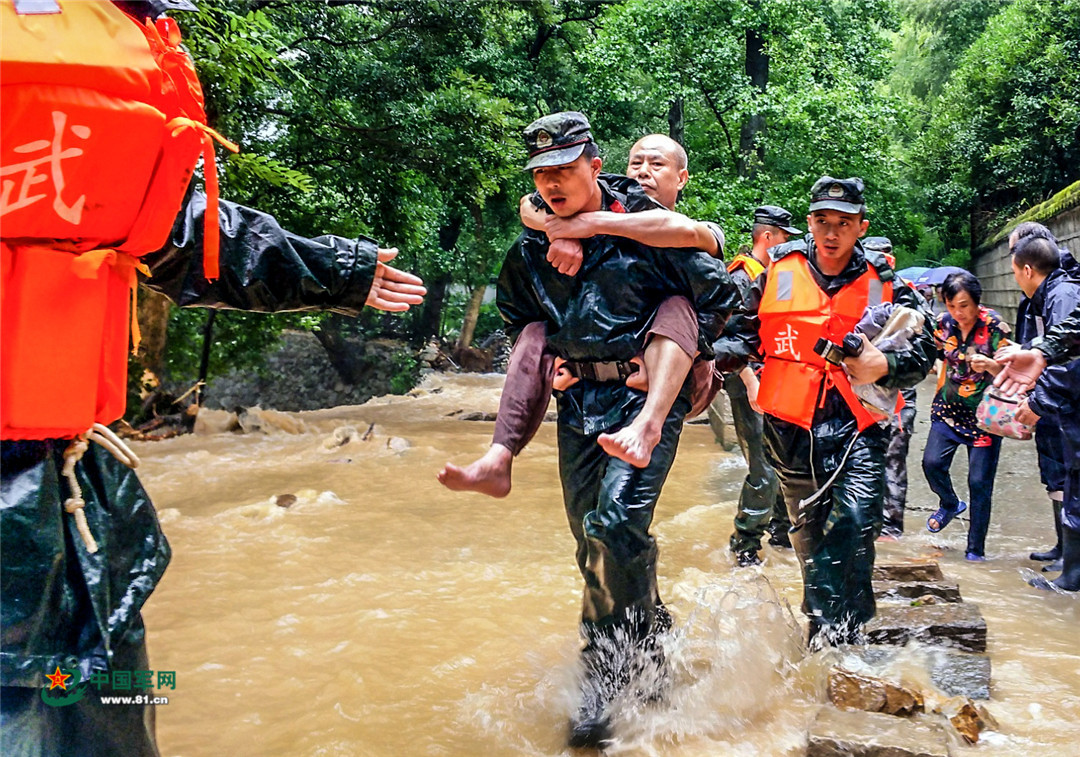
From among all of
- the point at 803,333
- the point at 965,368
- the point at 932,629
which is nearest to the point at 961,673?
the point at 932,629

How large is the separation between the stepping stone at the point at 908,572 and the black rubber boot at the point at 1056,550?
4.71 feet

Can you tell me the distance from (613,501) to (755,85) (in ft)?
47.5

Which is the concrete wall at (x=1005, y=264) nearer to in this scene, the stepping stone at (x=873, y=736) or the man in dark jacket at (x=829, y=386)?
the man in dark jacket at (x=829, y=386)

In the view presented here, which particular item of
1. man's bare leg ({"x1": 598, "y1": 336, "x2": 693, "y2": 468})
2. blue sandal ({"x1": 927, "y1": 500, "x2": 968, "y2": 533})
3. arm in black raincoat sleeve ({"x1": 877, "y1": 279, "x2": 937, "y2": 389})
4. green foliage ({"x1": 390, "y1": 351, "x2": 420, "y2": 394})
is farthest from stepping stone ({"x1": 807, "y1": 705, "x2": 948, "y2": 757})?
green foliage ({"x1": 390, "y1": 351, "x2": 420, "y2": 394})

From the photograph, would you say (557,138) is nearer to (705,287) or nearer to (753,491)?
(705,287)

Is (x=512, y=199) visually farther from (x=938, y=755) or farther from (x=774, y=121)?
(x=938, y=755)

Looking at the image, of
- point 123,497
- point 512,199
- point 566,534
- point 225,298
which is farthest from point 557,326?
point 512,199

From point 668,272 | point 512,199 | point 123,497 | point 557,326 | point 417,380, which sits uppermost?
point 512,199

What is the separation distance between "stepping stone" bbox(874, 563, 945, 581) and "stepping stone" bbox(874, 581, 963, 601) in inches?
5.1

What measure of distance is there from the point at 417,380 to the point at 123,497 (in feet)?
64.3

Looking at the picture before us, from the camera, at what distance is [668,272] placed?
3486 mm

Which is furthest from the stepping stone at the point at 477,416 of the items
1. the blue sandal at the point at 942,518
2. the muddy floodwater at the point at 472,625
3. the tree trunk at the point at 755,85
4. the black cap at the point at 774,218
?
the blue sandal at the point at 942,518

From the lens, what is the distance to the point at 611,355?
342cm

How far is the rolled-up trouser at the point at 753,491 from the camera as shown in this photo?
225 inches
